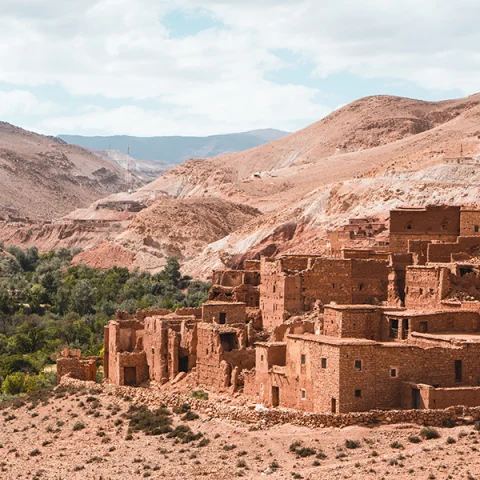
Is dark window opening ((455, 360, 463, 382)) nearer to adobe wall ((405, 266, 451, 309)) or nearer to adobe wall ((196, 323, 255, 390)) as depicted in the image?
adobe wall ((405, 266, 451, 309))

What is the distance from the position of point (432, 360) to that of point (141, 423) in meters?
8.23

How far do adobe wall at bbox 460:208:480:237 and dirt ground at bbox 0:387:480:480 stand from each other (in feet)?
43.5

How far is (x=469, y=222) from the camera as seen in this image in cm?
4119

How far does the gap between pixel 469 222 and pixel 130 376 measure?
12.7 m

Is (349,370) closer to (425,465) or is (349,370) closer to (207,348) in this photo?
(425,465)

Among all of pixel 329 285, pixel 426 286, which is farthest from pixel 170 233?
pixel 426 286

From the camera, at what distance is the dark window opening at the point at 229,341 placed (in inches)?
1409

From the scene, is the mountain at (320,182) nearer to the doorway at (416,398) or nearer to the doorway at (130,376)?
the doorway at (130,376)

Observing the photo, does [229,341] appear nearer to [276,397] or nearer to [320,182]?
[276,397]

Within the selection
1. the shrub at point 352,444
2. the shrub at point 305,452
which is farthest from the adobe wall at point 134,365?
the shrub at point 352,444

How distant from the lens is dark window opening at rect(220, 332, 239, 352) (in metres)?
35.8

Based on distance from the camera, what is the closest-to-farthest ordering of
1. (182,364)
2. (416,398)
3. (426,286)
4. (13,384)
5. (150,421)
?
(416,398), (150,421), (426,286), (182,364), (13,384)

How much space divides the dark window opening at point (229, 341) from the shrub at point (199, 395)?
1618mm

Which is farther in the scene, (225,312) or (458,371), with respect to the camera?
(225,312)
